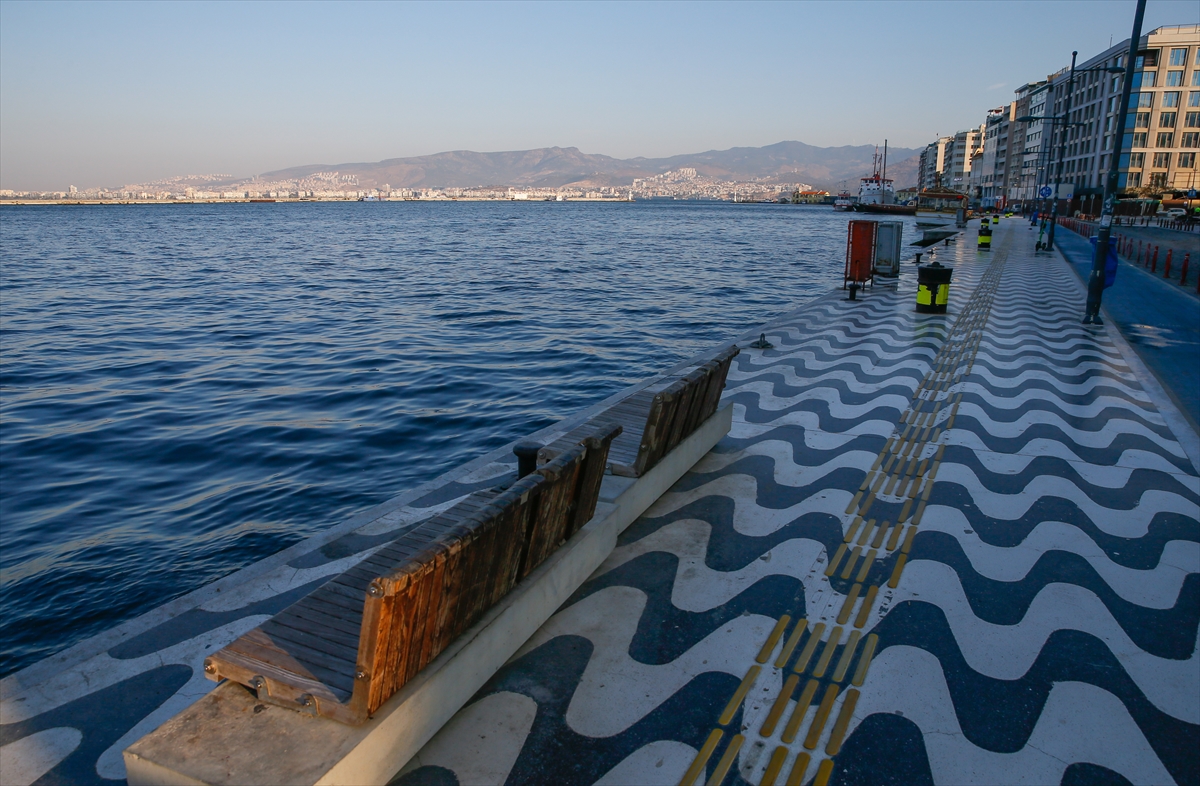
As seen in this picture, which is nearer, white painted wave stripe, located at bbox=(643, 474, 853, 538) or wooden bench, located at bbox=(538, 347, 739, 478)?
wooden bench, located at bbox=(538, 347, 739, 478)

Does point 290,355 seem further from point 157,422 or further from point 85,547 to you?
point 85,547

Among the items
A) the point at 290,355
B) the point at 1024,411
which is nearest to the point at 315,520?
the point at 1024,411

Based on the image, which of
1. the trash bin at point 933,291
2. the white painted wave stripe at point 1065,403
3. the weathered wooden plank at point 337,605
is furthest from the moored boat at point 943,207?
the weathered wooden plank at point 337,605

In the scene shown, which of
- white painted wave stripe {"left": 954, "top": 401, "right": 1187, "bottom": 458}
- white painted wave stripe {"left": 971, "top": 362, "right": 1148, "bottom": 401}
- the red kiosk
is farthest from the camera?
the red kiosk

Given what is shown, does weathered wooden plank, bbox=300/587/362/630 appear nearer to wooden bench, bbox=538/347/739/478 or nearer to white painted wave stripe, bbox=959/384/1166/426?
wooden bench, bbox=538/347/739/478

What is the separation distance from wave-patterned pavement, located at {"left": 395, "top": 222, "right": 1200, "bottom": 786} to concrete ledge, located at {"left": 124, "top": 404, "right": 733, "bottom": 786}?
0.66 ft

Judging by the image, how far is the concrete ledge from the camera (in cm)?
312

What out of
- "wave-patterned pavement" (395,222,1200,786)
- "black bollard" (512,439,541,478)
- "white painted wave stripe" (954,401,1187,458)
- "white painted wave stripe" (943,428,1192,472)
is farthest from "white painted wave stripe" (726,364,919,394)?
"black bollard" (512,439,541,478)

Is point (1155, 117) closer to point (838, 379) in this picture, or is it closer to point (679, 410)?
point (838, 379)

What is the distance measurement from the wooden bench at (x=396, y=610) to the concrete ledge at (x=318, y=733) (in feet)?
0.21

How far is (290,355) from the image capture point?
18094mm

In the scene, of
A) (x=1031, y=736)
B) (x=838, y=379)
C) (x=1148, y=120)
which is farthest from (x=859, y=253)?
(x=1148, y=120)

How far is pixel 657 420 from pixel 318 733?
3.53m

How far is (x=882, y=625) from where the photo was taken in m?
4.94
